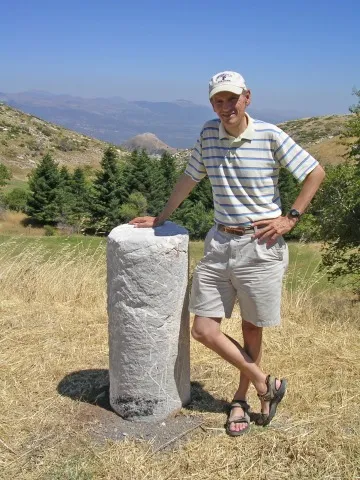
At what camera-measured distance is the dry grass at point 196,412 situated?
3.08m

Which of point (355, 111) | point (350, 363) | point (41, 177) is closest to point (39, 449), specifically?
point (350, 363)

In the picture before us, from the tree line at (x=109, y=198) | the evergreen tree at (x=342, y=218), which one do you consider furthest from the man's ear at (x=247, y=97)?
the tree line at (x=109, y=198)

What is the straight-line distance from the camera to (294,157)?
9.81 ft

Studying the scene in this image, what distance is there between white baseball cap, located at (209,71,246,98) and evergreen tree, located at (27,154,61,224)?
3464 centimetres

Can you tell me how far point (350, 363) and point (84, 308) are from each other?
295 cm

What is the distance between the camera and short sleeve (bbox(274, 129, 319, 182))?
298 centimetres

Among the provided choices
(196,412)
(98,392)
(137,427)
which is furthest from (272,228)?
(98,392)

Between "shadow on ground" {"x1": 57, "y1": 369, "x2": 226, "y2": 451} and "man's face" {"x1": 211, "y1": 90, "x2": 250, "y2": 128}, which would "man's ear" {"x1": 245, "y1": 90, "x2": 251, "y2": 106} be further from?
"shadow on ground" {"x1": 57, "y1": 369, "x2": 226, "y2": 451}

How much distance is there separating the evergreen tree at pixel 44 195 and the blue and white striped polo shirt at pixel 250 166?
34.5 metres

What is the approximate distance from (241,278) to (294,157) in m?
0.77

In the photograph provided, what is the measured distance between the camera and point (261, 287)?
3.17 meters

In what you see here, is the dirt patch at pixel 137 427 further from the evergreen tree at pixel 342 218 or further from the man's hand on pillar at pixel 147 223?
the evergreen tree at pixel 342 218

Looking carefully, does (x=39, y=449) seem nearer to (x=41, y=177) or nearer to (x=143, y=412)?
(x=143, y=412)

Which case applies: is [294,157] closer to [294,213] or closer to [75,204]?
[294,213]
